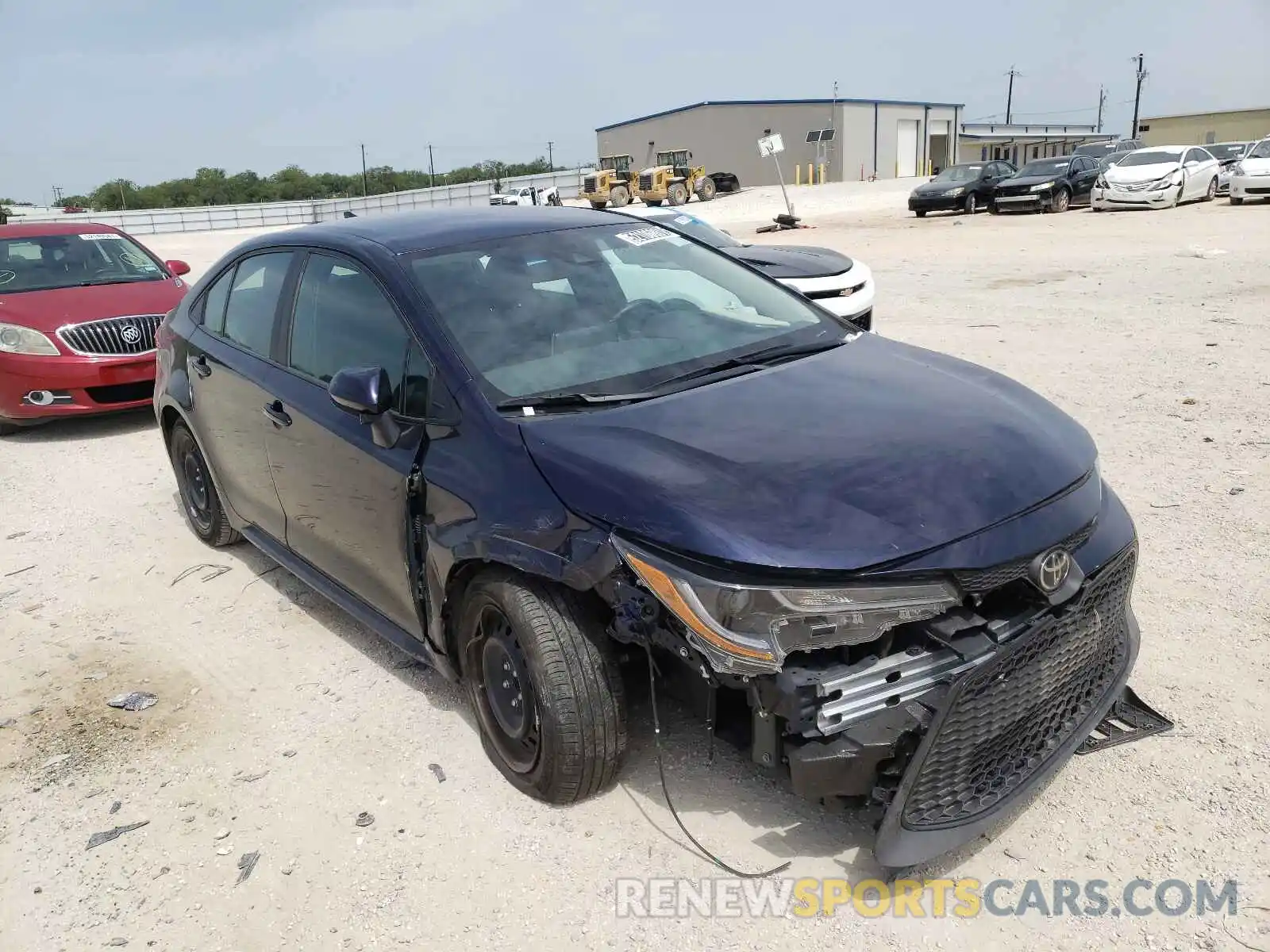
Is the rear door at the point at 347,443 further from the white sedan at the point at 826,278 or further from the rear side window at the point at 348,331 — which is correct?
the white sedan at the point at 826,278

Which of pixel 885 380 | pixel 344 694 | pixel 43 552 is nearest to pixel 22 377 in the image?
pixel 43 552

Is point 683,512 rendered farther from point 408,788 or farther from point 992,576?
point 408,788

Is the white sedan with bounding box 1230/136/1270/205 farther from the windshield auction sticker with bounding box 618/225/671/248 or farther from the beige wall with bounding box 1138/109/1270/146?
the beige wall with bounding box 1138/109/1270/146

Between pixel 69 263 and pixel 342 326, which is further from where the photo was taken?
pixel 69 263

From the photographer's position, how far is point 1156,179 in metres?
22.1

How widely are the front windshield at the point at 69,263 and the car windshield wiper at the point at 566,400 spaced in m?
6.94

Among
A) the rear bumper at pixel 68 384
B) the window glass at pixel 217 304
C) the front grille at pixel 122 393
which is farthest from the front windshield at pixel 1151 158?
the window glass at pixel 217 304

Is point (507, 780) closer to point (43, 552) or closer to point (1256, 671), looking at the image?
point (1256, 671)

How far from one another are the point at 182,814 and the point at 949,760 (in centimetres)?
230

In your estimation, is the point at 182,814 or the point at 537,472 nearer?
the point at 537,472

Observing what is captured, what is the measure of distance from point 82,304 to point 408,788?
6411 mm

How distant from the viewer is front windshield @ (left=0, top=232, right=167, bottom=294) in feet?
26.9

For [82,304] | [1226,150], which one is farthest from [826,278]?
[1226,150]

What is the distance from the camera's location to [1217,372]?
7008 millimetres
